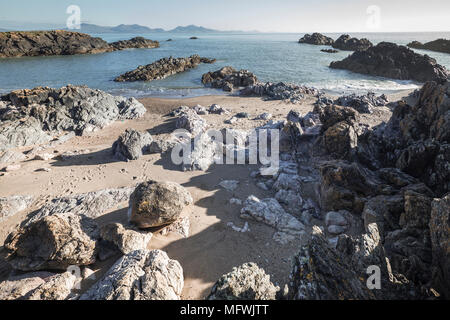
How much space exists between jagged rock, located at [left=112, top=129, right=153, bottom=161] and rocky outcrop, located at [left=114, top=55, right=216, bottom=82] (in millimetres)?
20688

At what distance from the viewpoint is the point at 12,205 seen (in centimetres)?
704

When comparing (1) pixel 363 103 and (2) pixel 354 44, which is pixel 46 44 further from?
(2) pixel 354 44

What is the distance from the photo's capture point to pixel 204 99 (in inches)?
786

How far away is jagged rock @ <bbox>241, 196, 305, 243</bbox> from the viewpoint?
19.9 feet

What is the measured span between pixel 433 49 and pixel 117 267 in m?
80.7

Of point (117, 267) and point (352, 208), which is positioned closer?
point (117, 267)

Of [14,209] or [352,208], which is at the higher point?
[352,208]

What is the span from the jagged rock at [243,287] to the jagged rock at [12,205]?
7.13 meters

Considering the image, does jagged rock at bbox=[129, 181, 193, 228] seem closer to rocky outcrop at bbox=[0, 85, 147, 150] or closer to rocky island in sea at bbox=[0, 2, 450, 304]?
rocky island in sea at bbox=[0, 2, 450, 304]

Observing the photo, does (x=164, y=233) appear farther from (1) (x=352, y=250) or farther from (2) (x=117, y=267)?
(1) (x=352, y=250)

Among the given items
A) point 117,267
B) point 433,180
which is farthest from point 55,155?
point 433,180

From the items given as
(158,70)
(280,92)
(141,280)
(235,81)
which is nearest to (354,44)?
(235,81)

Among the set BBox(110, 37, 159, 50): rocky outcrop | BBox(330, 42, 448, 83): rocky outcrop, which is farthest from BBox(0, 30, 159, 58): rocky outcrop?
BBox(330, 42, 448, 83): rocky outcrop
